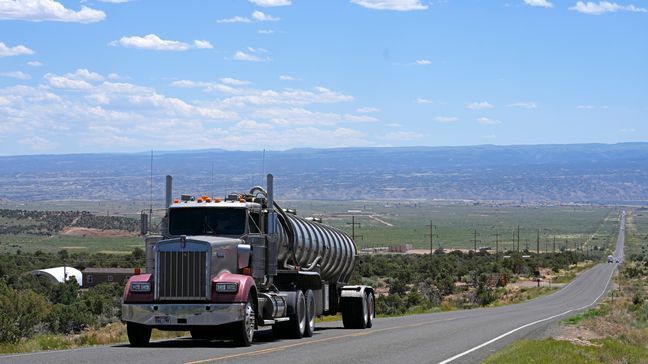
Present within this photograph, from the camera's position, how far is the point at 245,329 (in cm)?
2270

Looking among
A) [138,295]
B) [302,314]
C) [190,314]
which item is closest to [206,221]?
[138,295]

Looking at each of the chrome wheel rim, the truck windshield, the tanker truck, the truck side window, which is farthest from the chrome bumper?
the chrome wheel rim

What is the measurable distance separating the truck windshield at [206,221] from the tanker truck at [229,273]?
22 millimetres

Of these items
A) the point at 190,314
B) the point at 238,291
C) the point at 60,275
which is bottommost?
the point at 60,275

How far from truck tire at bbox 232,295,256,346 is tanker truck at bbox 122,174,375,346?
0.02 metres

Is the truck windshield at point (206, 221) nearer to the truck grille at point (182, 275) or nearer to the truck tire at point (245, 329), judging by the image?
the truck grille at point (182, 275)

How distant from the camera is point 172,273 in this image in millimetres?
22609

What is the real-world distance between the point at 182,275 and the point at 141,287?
88cm

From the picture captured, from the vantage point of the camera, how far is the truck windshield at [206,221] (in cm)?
2458

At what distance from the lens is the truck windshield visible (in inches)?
968

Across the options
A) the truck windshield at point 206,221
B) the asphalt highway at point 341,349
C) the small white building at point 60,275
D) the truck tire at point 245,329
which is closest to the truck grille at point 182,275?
the truck tire at point 245,329

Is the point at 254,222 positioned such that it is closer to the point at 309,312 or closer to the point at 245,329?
the point at 245,329

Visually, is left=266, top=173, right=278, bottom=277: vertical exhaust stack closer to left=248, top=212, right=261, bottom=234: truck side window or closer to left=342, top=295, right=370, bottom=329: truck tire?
left=248, top=212, right=261, bottom=234: truck side window

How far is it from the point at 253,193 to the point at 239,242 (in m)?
3.33
